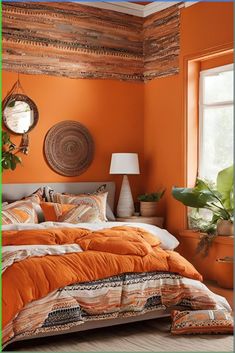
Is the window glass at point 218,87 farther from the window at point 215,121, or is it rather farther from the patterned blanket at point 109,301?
the patterned blanket at point 109,301

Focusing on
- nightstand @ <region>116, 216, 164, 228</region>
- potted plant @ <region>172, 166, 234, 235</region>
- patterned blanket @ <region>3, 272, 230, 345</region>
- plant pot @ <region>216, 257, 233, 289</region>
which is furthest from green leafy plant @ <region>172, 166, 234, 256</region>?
patterned blanket @ <region>3, 272, 230, 345</region>

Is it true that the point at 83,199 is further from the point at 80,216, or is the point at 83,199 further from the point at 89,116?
the point at 89,116

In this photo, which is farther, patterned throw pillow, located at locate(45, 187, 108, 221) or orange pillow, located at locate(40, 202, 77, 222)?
patterned throw pillow, located at locate(45, 187, 108, 221)

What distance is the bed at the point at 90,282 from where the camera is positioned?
12.4ft

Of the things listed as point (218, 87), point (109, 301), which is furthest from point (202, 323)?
point (218, 87)

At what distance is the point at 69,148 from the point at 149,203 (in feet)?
3.68

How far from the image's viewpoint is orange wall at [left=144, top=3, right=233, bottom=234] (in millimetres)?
5609

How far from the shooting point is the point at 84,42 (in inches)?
252

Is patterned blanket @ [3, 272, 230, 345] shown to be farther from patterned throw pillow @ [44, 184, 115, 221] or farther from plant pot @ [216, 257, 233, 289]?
patterned throw pillow @ [44, 184, 115, 221]

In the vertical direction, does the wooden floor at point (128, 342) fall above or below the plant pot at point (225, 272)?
below

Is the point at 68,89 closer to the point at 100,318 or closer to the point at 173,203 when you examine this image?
the point at 173,203

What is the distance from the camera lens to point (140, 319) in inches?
172

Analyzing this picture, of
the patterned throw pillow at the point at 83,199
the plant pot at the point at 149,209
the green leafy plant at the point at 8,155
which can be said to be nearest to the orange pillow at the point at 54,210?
the patterned throw pillow at the point at 83,199

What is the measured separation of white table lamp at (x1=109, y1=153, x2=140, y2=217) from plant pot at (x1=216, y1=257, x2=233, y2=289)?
1348mm
